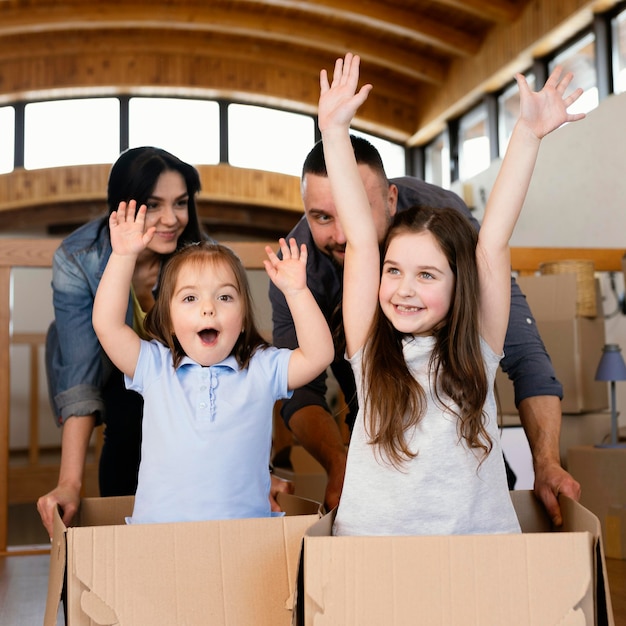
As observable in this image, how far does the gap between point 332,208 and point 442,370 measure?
613mm

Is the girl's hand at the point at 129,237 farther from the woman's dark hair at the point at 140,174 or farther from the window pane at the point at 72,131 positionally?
the window pane at the point at 72,131

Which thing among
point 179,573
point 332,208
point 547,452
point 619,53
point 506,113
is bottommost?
point 179,573

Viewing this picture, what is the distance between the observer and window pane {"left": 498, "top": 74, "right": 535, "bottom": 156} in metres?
6.99

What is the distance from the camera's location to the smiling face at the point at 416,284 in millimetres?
1354

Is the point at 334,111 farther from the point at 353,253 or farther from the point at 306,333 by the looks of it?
the point at 306,333

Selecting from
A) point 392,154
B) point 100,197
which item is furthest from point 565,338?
point 100,197

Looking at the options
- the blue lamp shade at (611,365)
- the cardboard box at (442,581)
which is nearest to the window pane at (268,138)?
the blue lamp shade at (611,365)

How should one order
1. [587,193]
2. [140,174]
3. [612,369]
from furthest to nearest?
[587,193] → [612,369] → [140,174]

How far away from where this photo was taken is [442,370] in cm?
136

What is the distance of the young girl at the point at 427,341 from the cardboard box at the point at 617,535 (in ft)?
4.91

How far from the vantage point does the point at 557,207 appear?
6.09 metres

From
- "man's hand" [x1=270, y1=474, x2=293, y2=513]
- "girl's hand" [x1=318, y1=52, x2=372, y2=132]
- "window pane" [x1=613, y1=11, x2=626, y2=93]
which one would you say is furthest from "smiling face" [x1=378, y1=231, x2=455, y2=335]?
"window pane" [x1=613, y1=11, x2=626, y2=93]

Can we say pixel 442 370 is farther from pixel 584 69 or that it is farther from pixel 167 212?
pixel 584 69

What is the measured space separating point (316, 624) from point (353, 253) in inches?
23.9
